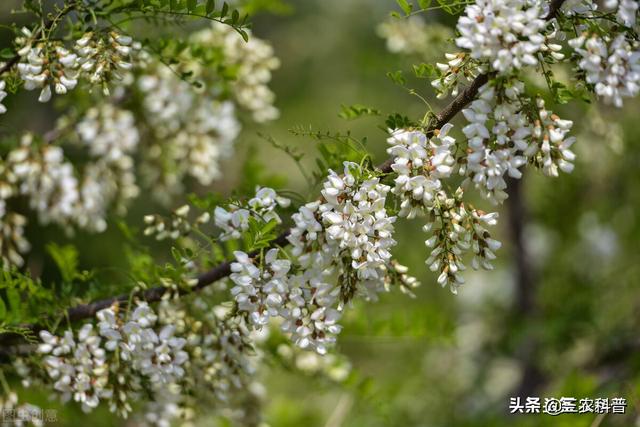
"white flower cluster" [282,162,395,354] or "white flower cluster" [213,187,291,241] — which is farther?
"white flower cluster" [213,187,291,241]

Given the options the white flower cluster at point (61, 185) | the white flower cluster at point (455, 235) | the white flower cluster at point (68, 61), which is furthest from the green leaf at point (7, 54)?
the white flower cluster at point (455, 235)

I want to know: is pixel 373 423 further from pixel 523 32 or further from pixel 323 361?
pixel 523 32

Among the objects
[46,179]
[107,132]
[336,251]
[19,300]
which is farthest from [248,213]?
[107,132]

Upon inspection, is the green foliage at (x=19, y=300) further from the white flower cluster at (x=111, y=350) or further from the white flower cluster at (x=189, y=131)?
the white flower cluster at (x=189, y=131)

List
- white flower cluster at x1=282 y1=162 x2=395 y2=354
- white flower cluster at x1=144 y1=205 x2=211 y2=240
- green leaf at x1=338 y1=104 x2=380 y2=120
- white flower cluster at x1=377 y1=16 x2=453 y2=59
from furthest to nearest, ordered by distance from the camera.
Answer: white flower cluster at x1=377 y1=16 x2=453 y2=59
white flower cluster at x1=144 y1=205 x2=211 y2=240
green leaf at x1=338 y1=104 x2=380 y2=120
white flower cluster at x1=282 y1=162 x2=395 y2=354

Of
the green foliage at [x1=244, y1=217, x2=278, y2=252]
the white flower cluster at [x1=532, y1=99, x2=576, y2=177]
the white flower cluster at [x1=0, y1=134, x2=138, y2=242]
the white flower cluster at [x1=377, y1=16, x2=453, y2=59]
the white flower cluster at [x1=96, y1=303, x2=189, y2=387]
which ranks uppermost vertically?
the white flower cluster at [x1=377, y1=16, x2=453, y2=59]

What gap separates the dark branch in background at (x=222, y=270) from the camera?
1.27 meters

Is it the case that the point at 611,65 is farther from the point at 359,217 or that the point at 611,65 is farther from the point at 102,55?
the point at 102,55

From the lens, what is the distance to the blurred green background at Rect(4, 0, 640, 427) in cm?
232

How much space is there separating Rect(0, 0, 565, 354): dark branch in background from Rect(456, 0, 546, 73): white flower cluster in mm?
67

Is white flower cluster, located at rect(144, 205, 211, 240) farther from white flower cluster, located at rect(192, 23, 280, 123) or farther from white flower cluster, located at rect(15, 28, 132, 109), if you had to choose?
white flower cluster, located at rect(192, 23, 280, 123)

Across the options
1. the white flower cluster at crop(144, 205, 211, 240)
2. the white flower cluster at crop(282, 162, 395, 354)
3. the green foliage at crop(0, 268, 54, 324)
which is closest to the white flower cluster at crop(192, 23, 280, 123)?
the white flower cluster at crop(144, 205, 211, 240)

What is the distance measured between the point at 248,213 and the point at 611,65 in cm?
71

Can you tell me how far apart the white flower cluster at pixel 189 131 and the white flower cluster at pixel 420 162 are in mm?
1284
